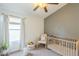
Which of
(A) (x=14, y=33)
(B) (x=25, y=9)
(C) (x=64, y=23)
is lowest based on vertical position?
(A) (x=14, y=33)

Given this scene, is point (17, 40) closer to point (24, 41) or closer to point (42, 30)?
point (24, 41)

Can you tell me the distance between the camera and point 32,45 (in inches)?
63.2

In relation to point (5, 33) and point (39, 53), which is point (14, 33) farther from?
point (39, 53)

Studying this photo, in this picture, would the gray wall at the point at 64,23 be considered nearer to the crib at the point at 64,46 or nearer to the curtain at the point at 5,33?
the crib at the point at 64,46

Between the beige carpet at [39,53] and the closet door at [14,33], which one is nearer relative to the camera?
the beige carpet at [39,53]

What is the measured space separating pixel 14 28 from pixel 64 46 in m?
0.81

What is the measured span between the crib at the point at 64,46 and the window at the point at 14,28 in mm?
506

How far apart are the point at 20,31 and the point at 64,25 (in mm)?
687

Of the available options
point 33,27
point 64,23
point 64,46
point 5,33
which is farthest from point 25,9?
point 64,46

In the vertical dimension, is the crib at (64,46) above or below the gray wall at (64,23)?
below

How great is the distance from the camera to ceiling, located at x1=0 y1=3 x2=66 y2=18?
4.64 feet

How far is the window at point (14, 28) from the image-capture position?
1536 millimetres

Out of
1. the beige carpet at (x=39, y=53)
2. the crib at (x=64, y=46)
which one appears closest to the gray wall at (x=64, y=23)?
the crib at (x=64, y=46)

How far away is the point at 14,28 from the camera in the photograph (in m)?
1.58
